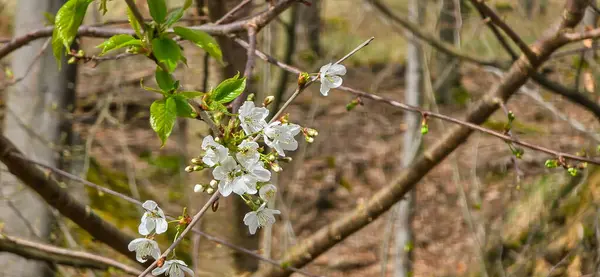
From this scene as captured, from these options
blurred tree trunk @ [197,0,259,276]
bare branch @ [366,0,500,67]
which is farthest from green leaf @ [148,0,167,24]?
bare branch @ [366,0,500,67]

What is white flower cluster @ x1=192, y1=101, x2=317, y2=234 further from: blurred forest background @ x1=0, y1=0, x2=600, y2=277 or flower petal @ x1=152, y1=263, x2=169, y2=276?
blurred forest background @ x1=0, y1=0, x2=600, y2=277

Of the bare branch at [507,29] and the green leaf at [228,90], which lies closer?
the green leaf at [228,90]

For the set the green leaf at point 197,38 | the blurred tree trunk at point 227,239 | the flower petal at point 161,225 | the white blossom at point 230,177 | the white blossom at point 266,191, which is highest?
the green leaf at point 197,38

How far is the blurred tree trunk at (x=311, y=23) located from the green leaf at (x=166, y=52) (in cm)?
287

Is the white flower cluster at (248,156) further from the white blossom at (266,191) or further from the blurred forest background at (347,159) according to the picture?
the blurred forest background at (347,159)

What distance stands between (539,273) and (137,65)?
5.47m

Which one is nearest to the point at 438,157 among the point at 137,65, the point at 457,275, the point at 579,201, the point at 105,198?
the point at 579,201

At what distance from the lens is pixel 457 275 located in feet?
18.3

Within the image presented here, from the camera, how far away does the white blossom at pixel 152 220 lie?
1186mm

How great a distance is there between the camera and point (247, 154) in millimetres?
1081

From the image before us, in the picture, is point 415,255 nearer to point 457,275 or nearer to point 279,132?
point 457,275

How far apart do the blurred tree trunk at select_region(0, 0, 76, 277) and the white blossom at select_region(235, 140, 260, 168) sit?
2.51 metres

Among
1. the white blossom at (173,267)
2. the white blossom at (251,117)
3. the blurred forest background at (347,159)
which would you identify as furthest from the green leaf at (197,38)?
the blurred forest background at (347,159)

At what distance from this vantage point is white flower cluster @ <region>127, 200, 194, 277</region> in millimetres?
1180
